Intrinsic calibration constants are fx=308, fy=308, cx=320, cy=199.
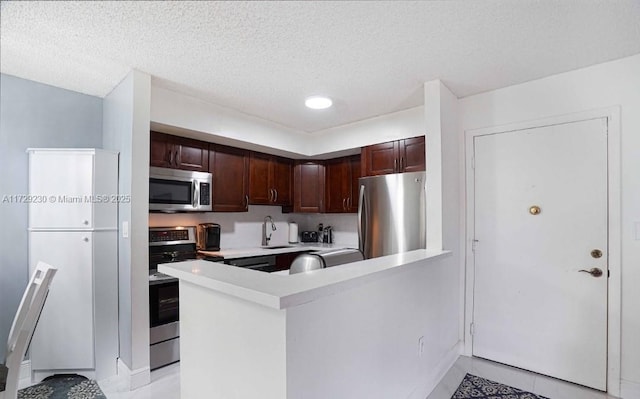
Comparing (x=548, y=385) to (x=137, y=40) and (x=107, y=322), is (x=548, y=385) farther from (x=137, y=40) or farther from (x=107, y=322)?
(x=137, y=40)

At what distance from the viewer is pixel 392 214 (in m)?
2.65

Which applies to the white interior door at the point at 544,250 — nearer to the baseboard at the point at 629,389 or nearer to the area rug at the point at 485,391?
the baseboard at the point at 629,389

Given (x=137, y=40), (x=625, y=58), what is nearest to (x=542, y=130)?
(x=625, y=58)

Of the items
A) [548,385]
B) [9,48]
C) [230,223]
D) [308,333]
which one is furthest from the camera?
[230,223]

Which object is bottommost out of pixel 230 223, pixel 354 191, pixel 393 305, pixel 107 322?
pixel 107 322

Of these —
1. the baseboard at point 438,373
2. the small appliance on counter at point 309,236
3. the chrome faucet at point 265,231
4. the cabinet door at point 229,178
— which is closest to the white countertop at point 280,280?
the baseboard at point 438,373

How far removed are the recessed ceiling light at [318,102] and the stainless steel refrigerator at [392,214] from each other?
2.53ft

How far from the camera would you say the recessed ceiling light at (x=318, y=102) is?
8.30ft

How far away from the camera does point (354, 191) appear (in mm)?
3475

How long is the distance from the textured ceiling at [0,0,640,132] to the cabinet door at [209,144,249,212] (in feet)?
2.56

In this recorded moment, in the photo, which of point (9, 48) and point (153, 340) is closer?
point (9, 48)

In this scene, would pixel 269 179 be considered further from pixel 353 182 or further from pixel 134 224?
pixel 134 224

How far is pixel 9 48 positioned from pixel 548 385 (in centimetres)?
365

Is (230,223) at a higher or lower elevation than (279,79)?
lower
